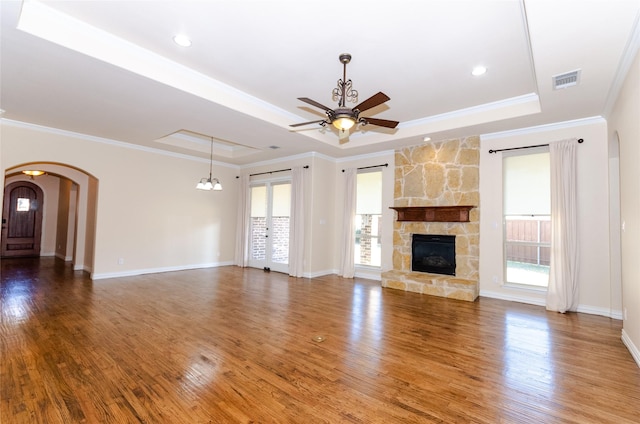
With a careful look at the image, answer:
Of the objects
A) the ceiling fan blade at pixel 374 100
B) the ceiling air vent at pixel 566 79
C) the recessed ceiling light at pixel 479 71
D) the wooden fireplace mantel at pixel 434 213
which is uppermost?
the recessed ceiling light at pixel 479 71

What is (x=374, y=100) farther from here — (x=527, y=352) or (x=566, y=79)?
(x=527, y=352)

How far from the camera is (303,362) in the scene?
115 inches

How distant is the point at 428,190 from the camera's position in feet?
20.5

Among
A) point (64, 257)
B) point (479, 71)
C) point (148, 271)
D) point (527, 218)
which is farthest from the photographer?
point (64, 257)

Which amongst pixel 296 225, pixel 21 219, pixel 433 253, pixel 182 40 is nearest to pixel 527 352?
pixel 433 253

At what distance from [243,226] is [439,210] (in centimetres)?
522

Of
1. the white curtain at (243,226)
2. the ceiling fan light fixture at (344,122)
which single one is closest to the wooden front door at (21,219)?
the white curtain at (243,226)

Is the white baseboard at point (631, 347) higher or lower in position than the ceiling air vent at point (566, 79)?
lower

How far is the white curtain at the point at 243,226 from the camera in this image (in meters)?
8.55

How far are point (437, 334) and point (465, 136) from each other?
3.81 meters

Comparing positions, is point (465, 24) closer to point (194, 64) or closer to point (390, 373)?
point (194, 64)

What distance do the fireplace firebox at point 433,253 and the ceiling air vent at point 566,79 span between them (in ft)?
10.1

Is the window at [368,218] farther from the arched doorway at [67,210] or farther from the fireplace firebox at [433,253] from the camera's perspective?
the arched doorway at [67,210]

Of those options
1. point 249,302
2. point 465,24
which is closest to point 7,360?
point 249,302
